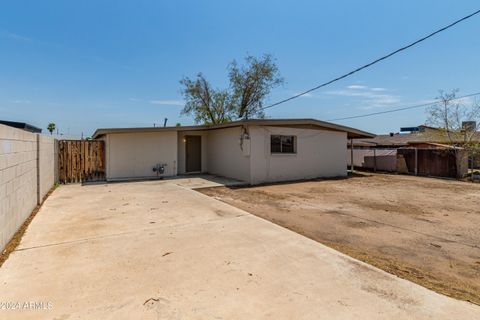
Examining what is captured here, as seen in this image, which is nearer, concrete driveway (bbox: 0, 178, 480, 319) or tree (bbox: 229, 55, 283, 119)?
concrete driveway (bbox: 0, 178, 480, 319)

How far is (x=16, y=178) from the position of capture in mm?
4254

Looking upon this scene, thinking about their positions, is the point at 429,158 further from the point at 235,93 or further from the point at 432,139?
the point at 235,93

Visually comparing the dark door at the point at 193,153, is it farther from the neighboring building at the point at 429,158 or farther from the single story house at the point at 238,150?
the neighboring building at the point at 429,158

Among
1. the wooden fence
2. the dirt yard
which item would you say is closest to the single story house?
the wooden fence

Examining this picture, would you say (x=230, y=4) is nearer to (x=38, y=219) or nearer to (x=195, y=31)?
(x=195, y=31)

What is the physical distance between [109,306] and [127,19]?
426 inches

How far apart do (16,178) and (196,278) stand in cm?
364

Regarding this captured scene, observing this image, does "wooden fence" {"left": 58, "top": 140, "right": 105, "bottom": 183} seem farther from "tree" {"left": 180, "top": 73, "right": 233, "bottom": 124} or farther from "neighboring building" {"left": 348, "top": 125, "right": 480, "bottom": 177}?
"neighboring building" {"left": 348, "top": 125, "right": 480, "bottom": 177}

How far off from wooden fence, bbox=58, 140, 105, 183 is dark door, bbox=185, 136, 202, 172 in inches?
158

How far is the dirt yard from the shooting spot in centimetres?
330

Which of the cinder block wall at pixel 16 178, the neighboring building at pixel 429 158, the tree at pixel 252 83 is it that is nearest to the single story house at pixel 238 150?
the neighboring building at pixel 429 158

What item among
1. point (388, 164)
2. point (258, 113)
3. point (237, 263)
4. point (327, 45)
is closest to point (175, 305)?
point (237, 263)

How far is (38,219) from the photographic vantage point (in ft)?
16.9

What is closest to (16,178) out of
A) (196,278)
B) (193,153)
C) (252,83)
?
(196,278)
